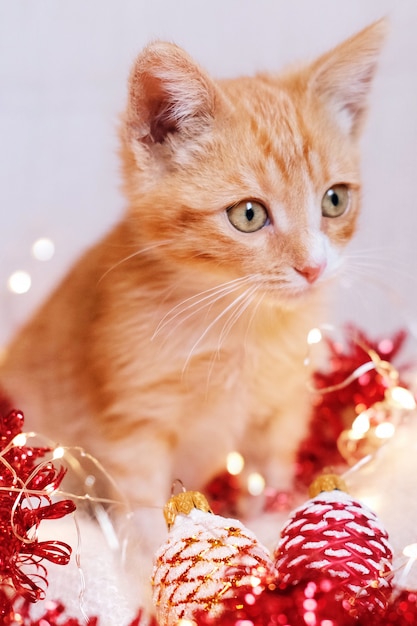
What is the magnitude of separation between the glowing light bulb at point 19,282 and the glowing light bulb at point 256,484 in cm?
55

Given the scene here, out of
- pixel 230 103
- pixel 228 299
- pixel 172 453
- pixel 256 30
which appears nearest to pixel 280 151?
pixel 230 103

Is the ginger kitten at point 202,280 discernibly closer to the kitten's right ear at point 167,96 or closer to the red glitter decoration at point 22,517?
the kitten's right ear at point 167,96

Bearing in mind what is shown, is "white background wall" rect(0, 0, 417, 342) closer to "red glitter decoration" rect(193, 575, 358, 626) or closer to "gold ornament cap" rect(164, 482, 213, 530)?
"gold ornament cap" rect(164, 482, 213, 530)

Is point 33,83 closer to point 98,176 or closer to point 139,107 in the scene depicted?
point 98,176

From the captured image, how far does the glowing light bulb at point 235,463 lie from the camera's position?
1164 mm

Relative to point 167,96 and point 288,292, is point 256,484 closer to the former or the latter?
point 288,292

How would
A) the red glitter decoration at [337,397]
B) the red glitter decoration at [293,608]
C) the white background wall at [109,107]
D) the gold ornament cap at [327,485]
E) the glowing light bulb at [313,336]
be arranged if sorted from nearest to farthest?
the red glitter decoration at [293,608], the gold ornament cap at [327,485], the glowing light bulb at [313,336], the red glitter decoration at [337,397], the white background wall at [109,107]

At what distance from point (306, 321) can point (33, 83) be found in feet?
2.32

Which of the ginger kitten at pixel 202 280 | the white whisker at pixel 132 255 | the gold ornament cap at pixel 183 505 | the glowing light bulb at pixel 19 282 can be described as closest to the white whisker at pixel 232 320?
the ginger kitten at pixel 202 280

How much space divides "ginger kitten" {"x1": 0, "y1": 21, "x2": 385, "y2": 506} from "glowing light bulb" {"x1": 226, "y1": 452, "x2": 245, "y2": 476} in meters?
0.01

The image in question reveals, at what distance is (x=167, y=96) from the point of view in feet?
2.91

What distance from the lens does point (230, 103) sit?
923 millimetres

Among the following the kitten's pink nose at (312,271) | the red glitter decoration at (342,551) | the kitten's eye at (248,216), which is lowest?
the red glitter decoration at (342,551)

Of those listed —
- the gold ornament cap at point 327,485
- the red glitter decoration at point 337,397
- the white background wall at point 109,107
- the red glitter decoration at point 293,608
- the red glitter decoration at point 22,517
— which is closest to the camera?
the red glitter decoration at point 293,608
